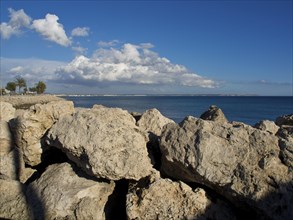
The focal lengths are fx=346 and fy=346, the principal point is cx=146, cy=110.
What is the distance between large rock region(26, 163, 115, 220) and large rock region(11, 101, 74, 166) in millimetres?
1455

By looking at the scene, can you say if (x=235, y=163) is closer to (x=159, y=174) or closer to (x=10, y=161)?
(x=159, y=174)

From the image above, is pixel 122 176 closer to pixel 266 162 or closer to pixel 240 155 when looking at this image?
pixel 240 155

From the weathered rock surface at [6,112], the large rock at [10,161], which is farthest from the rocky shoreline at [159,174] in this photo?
the weathered rock surface at [6,112]

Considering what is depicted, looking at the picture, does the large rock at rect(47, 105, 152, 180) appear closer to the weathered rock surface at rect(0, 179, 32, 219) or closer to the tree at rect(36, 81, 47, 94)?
the weathered rock surface at rect(0, 179, 32, 219)

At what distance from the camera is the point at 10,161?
1048cm

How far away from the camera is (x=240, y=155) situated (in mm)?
7742

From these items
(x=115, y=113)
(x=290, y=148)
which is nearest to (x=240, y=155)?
(x=290, y=148)

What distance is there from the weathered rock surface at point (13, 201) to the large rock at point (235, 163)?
3728 mm

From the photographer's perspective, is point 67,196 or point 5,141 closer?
point 67,196

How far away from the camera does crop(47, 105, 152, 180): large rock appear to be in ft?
27.5

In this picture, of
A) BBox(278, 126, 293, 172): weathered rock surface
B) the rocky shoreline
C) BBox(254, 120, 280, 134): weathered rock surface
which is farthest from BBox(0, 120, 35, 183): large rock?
BBox(278, 126, 293, 172): weathered rock surface

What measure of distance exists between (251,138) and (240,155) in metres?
0.50

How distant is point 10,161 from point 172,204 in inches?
217

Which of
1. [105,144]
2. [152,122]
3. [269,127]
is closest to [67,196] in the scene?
[105,144]
